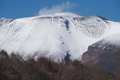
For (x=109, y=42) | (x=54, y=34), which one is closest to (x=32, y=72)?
(x=109, y=42)

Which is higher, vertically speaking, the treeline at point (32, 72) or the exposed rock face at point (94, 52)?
the exposed rock face at point (94, 52)

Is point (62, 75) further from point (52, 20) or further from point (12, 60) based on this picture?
point (52, 20)

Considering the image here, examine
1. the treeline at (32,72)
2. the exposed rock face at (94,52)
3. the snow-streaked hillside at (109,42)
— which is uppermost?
the snow-streaked hillside at (109,42)

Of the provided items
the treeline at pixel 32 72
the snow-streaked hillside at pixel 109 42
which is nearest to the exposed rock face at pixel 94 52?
the snow-streaked hillside at pixel 109 42

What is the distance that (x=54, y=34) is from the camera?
150 m

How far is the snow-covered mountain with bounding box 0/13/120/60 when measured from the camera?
463ft

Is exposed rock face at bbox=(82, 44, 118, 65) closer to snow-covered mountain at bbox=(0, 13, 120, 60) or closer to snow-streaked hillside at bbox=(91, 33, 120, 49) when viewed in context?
snow-streaked hillside at bbox=(91, 33, 120, 49)

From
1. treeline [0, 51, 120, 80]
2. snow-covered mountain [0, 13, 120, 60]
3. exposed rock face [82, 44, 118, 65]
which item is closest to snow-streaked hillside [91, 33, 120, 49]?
exposed rock face [82, 44, 118, 65]

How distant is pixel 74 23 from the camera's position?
166 meters

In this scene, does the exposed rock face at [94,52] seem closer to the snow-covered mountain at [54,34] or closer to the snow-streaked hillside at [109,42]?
the snow-streaked hillside at [109,42]

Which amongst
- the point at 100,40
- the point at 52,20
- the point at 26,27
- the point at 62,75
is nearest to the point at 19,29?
the point at 26,27

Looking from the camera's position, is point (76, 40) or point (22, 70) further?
point (76, 40)

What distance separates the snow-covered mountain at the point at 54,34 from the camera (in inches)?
5556

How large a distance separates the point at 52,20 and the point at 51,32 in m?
15.1
